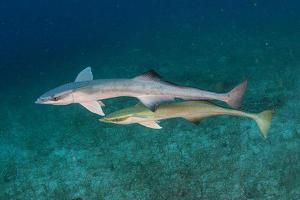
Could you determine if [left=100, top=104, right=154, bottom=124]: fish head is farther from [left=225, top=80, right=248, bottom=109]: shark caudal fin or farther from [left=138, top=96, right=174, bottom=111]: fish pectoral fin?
[left=225, top=80, right=248, bottom=109]: shark caudal fin

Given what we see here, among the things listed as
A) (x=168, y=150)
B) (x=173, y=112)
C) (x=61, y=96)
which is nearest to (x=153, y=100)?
(x=173, y=112)

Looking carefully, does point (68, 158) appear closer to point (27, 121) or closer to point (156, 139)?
point (156, 139)

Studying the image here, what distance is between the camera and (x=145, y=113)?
13.2 ft

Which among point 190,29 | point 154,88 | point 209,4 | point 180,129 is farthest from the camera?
point 209,4

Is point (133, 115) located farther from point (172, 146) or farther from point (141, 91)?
point (172, 146)

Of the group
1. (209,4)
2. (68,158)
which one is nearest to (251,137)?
(68,158)

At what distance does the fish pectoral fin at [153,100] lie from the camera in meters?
3.82

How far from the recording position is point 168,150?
27.3 ft

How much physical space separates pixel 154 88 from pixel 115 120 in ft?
2.01

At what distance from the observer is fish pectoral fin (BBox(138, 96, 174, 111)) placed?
3.82 m

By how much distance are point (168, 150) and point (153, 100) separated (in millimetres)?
4625

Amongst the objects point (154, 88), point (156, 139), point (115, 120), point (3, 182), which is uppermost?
point (154, 88)

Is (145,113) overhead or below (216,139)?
overhead

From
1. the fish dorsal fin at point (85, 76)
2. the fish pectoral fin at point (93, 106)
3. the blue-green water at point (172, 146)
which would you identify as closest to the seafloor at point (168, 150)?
the blue-green water at point (172, 146)
